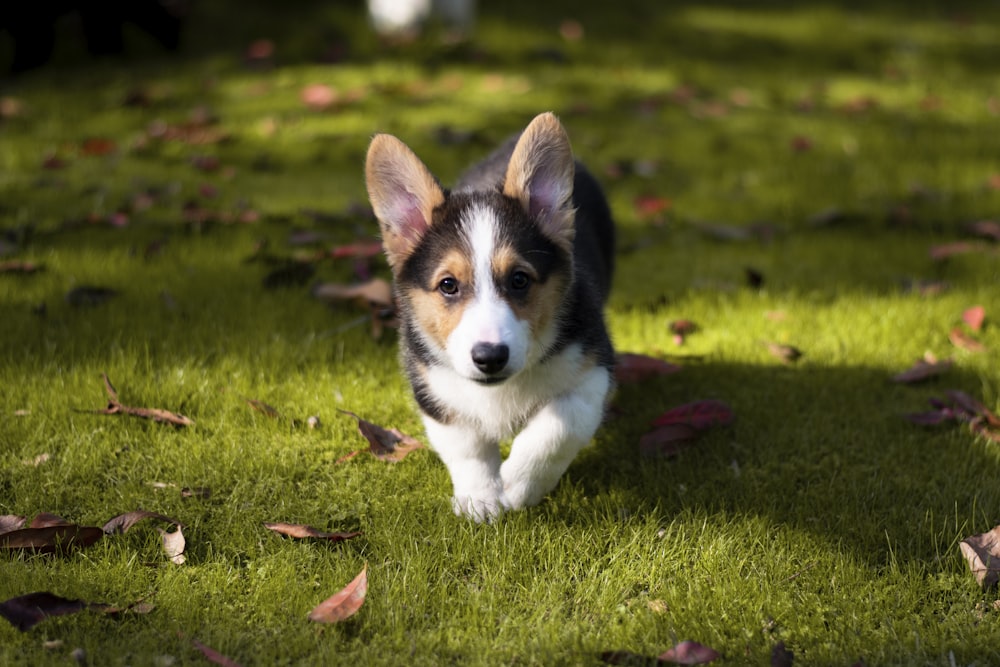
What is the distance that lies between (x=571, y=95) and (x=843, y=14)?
13.6 ft

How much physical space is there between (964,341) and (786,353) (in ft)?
2.64

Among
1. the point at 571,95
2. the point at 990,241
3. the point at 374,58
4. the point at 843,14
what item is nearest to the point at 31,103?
the point at 374,58

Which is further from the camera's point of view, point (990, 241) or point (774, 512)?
point (990, 241)

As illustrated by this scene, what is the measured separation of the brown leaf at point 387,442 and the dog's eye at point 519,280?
2.61 ft

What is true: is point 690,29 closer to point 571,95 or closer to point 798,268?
point 571,95

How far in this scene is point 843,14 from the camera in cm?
1061

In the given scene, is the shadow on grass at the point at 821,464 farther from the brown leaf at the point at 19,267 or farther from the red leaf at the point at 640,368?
the brown leaf at the point at 19,267

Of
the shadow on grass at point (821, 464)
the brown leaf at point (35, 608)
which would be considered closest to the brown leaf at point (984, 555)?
the shadow on grass at point (821, 464)

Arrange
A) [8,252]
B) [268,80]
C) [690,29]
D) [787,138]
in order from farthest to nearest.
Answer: [690,29] < [268,80] < [787,138] < [8,252]

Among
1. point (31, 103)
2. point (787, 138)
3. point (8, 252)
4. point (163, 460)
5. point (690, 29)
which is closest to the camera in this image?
point (163, 460)

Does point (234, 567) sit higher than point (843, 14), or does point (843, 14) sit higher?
point (843, 14)

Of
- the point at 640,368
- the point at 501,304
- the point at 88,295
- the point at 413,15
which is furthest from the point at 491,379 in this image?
the point at 413,15

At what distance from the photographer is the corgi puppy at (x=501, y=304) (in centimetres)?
302

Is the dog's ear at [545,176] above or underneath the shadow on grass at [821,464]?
above
